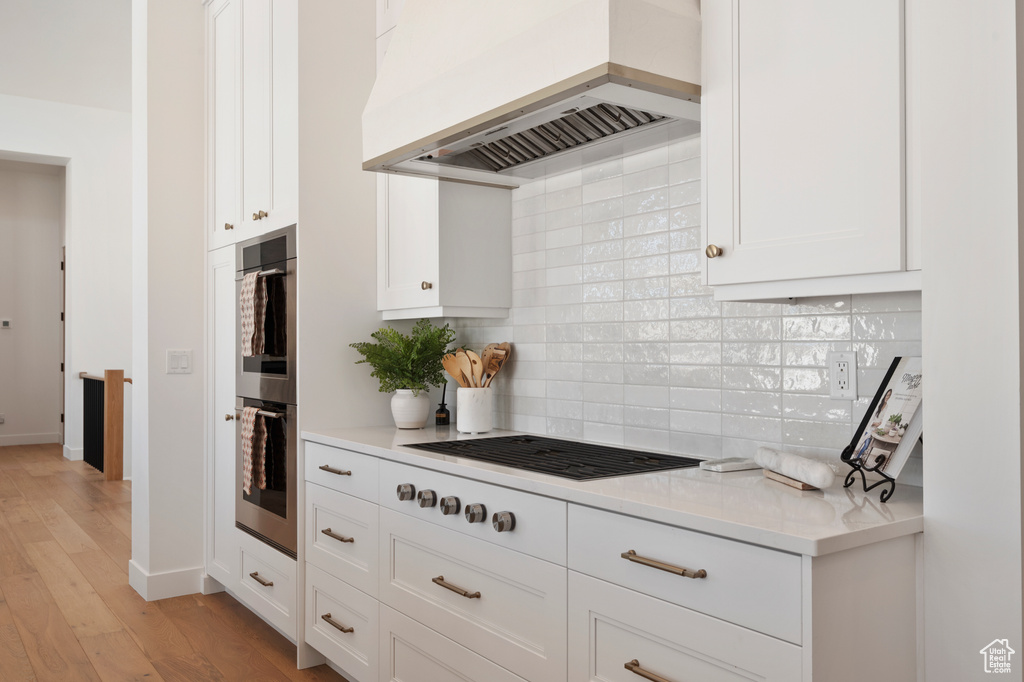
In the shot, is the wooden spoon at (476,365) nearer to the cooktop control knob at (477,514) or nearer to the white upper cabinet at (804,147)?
the cooktop control knob at (477,514)

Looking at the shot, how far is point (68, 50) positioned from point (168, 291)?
3.43 meters

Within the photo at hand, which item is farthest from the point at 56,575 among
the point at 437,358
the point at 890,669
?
the point at 890,669

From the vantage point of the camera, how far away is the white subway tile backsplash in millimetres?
1812

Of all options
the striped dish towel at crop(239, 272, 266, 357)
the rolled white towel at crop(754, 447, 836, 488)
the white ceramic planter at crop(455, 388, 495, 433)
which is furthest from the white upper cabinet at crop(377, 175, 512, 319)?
the rolled white towel at crop(754, 447, 836, 488)

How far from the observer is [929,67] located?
1342 mm

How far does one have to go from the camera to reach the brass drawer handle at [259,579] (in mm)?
3057

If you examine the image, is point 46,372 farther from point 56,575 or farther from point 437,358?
point 437,358

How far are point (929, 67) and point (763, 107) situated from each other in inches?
12.7

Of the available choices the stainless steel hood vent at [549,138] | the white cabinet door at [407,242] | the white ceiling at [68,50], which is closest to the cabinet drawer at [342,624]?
the white cabinet door at [407,242]

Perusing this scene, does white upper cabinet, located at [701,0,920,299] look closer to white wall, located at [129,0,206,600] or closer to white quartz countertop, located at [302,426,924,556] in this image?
white quartz countertop, located at [302,426,924,556]

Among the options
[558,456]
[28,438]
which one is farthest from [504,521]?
[28,438]

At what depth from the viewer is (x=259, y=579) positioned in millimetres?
3125

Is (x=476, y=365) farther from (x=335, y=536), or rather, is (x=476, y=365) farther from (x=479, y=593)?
(x=479, y=593)

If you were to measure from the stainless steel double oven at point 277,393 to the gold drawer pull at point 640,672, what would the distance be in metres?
1.71
